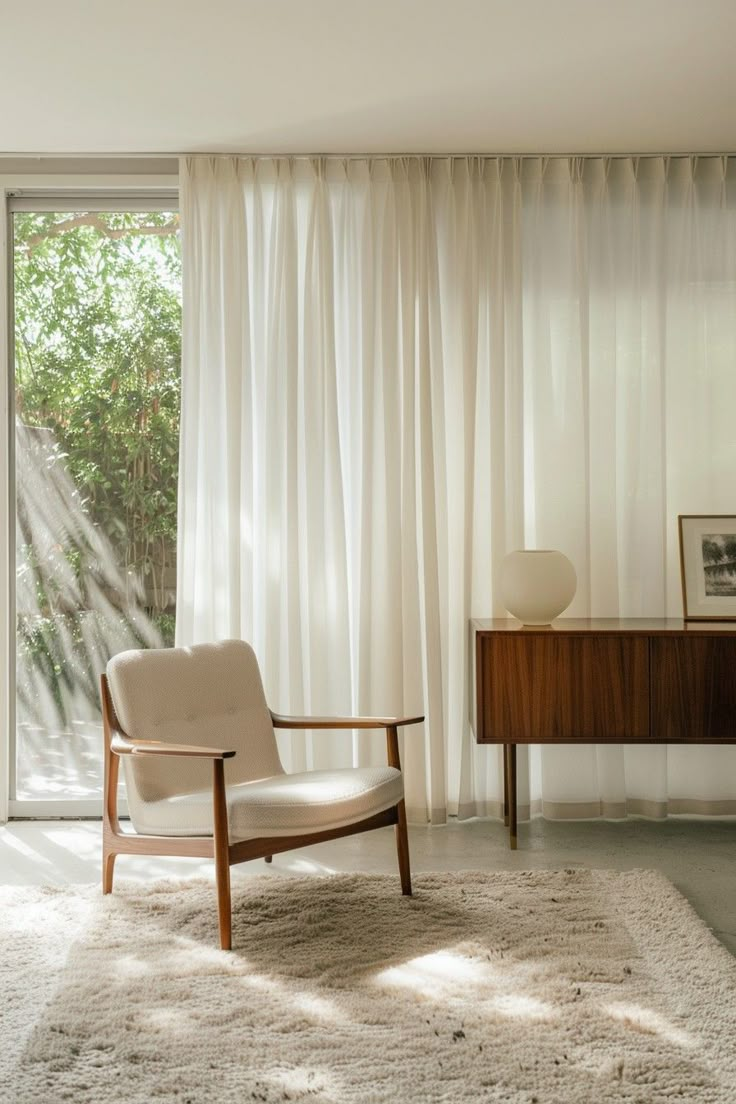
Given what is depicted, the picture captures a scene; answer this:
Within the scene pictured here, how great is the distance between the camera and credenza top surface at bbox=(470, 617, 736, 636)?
371 cm

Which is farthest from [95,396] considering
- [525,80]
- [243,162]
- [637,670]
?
[637,670]

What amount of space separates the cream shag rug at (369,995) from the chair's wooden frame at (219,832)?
13 cm

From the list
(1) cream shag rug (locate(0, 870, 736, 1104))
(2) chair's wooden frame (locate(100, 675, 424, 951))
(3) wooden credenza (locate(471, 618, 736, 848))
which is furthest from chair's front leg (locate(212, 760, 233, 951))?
(3) wooden credenza (locate(471, 618, 736, 848))

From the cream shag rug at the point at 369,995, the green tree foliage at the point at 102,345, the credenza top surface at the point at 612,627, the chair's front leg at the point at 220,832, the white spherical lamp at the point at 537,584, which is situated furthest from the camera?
the green tree foliage at the point at 102,345

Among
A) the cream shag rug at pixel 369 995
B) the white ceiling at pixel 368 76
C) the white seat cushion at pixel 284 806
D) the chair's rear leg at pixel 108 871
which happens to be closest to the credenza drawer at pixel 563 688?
the cream shag rug at pixel 369 995

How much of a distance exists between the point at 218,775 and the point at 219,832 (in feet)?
0.49

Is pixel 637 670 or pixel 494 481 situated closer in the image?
pixel 637 670

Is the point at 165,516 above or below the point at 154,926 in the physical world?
above

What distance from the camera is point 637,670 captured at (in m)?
3.73

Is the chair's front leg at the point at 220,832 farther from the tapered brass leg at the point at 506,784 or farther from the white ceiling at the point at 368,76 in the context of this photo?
the white ceiling at the point at 368,76

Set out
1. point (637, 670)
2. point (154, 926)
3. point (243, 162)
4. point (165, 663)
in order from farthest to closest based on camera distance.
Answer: point (243, 162) < point (637, 670) < point (165, 663) < point (154, 926)

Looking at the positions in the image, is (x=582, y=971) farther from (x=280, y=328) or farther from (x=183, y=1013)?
(x=280, y=328)

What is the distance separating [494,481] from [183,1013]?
232 centimetres

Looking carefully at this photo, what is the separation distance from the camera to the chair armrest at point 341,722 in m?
3.35
